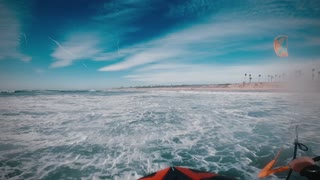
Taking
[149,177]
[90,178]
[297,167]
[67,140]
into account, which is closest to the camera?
[297,167]

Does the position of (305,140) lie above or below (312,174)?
below

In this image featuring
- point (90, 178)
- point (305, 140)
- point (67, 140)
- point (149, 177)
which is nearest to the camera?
point (149, 177)

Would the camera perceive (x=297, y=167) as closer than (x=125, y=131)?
Yes

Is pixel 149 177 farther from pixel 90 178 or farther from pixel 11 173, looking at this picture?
pixel 11 173

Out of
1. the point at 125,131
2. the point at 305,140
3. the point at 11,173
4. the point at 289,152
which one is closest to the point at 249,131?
the point at 305,140

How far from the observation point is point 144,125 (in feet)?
42.6

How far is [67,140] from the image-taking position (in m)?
9.72

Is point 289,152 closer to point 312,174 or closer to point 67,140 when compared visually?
point 312,174

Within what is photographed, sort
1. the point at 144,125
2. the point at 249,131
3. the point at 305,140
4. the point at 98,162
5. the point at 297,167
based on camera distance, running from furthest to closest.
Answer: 1. the point at 144,125
2. the point at 249,131
3. the point at 305,140
4. the point at 98,162
5. the point at 297,167

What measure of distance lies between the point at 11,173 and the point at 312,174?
8.65m

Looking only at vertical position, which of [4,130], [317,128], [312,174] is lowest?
[317,128]

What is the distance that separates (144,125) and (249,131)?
7.23 metres

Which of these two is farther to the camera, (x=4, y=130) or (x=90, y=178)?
(x=4, y=130)

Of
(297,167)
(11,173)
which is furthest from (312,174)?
(11,173)
